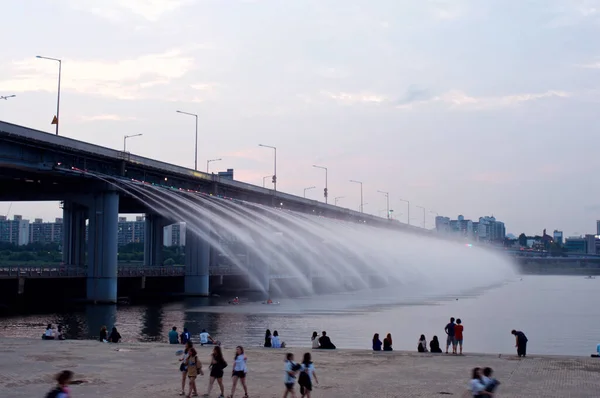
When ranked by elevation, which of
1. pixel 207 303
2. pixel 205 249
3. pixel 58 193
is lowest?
pixel 207 303

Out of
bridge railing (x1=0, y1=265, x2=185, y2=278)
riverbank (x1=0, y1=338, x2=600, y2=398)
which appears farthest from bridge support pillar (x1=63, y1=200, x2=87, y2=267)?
riverbank (x1=0, y1=338, x2=600, y2=398)

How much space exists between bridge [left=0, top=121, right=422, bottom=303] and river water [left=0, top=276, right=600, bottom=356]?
233 inches

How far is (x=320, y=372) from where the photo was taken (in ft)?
87.9

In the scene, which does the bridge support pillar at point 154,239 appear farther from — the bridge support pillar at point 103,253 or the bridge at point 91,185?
the bridge support pillar at point 103,253

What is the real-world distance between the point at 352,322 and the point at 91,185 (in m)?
34.9

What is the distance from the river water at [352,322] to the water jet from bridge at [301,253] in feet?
44.5

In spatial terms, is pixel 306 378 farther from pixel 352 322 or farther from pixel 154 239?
pixel 154 239

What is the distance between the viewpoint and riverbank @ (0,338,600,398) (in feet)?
74.9

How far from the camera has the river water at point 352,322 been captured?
4534cm

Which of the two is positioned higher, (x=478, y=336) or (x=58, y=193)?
(x=58, y=193)

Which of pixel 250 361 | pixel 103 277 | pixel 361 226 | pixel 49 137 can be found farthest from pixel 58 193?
pixel 361 226

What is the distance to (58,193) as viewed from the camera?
81500 mm

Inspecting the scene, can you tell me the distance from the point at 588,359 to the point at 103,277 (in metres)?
55.3

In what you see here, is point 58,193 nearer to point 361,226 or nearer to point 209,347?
point 209,347
